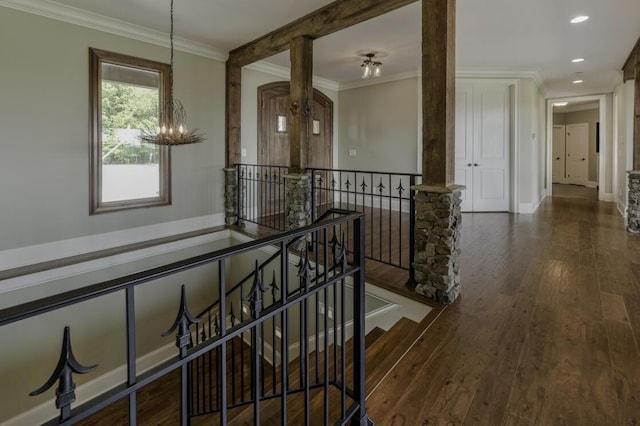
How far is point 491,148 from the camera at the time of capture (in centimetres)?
661

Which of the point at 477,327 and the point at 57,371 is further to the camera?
the point at 477,327

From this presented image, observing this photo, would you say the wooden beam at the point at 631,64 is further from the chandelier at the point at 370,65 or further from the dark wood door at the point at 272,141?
the dark wood door at the point at 272,141

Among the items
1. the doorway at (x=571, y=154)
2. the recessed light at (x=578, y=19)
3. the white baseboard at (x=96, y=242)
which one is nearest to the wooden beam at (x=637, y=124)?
the recessed light at (x=578, y=19)

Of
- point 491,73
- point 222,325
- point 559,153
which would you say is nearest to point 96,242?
point 222,325

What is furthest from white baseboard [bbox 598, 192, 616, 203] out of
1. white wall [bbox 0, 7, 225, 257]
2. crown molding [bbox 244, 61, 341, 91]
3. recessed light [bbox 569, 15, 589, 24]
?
white wall [bbox 0, 7, 225, 257]

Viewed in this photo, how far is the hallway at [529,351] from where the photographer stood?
1.71 metres

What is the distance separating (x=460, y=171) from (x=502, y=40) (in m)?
2.48

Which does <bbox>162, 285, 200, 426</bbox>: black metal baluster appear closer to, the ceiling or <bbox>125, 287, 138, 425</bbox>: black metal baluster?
<bbox>125, 287, 138, 425</bbox>: black metal baluster

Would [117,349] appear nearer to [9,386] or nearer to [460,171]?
[9,386]

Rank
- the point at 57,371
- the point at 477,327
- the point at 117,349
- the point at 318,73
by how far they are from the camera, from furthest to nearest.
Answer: the point at 318,73
the point at 117,349
the point at 477,327
the point at 57,371

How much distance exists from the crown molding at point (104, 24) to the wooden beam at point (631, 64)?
231 inches

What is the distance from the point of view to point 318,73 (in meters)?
6.53

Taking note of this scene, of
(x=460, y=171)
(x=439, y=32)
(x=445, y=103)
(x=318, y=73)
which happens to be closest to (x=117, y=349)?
(x=445, y=103)

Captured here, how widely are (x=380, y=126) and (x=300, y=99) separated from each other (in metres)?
2.95
